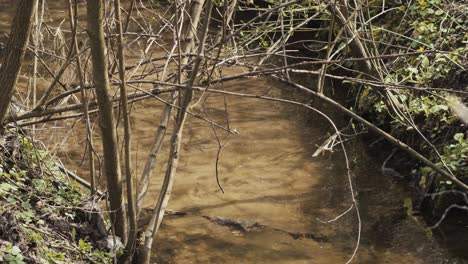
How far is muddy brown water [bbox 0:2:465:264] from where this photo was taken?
15.8 ft

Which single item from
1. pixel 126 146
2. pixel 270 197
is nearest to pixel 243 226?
pixel 270 197

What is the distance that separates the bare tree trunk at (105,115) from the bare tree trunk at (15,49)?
1.43ft

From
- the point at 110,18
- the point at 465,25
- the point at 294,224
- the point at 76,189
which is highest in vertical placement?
the point at 110,18

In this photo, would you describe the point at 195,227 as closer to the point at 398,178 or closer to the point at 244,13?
the point at 398,178

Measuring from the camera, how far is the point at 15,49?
11.4 ft

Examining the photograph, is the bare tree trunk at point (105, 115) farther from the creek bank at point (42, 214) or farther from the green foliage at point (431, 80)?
the green foliage at point (431, 80)

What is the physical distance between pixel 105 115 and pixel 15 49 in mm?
598

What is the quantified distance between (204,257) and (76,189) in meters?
1.12

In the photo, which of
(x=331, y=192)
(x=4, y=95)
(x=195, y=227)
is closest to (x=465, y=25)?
(x=331, y=192)

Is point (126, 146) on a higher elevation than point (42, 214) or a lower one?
higher

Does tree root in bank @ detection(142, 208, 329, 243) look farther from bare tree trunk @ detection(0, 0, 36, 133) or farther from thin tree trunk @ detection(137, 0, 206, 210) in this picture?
bare tree trunk @ detection(0, 0, 36, 133)

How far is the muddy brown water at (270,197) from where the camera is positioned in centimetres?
482

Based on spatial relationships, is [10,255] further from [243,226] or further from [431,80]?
[431,80]

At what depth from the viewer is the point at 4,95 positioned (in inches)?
139
